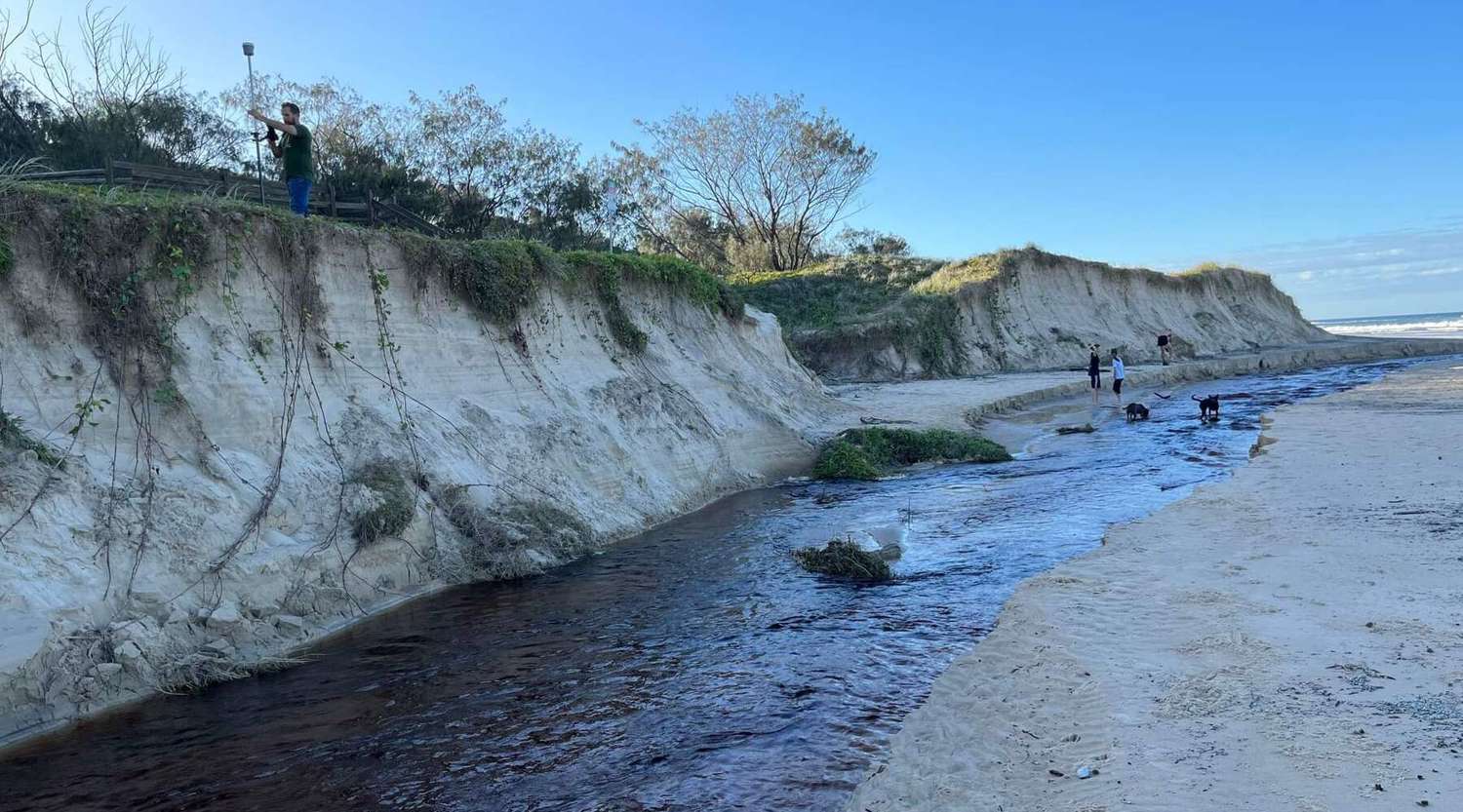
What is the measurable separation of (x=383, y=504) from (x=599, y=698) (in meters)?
3.89

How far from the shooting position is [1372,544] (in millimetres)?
7918

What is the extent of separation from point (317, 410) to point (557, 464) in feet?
9.99

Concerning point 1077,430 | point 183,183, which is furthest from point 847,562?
point 1077,430

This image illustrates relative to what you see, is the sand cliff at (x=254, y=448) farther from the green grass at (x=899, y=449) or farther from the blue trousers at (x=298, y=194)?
the green grass at (x=899, y=449)

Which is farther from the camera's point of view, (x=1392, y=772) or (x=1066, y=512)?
(x=1066, y=512)

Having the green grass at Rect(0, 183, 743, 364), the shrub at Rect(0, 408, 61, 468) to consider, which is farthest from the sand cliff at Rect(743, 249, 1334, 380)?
the shrub at Rect(0, 408, 61, 468)

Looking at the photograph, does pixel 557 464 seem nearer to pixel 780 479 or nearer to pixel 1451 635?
pixel 780 479

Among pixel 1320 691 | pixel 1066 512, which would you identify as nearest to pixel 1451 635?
pixel 1320 691

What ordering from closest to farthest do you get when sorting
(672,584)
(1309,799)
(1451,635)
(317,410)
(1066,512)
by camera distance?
(1309,799)
(1451,635)
(672,584)
(317,410)
(1066,512)

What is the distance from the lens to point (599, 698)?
623 cm

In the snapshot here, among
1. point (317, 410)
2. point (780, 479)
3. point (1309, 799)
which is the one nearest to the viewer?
point (1309, 799)

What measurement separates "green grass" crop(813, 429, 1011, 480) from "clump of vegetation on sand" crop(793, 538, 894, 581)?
228 inches

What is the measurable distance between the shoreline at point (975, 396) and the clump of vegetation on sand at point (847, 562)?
2838 millimetres

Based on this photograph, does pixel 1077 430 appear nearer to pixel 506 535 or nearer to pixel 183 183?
pixel 506 535
